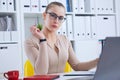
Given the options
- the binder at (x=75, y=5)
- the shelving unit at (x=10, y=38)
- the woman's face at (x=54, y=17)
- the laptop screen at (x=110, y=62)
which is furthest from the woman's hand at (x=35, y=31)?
the binder at (x=75, y=5)

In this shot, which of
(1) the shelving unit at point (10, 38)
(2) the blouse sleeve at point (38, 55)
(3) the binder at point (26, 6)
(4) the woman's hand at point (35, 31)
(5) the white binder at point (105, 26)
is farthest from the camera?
(5) the white binder at point (105, 26)

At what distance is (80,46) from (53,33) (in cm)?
157

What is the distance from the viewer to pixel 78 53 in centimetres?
343

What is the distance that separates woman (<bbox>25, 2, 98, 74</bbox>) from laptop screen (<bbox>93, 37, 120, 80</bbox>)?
74 cm

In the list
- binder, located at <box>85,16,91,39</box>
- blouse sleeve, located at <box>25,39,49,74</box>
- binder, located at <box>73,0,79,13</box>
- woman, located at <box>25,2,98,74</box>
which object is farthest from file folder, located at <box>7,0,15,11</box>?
blouse sleeve, located at <box>25,39,49,74</box>

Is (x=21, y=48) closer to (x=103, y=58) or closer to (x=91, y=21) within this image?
(x=91, y=21)

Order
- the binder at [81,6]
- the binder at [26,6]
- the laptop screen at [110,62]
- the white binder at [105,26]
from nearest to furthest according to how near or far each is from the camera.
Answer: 1. the laptop screen at [110,62]
2. the binder at [26,6]
3. the binder at [81,6]
4. the white binder at [105,26]

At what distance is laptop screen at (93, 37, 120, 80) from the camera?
2.73 ft

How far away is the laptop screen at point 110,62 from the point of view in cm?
83

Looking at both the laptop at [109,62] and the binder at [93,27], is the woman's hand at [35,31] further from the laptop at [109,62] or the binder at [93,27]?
the binder at [93,27]

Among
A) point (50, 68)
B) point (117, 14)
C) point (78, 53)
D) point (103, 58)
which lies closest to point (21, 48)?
point (78, 53)

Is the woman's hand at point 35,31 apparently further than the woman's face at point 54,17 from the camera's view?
No

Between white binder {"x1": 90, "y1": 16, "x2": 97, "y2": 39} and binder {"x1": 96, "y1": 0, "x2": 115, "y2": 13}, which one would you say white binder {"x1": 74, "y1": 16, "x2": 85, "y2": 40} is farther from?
binder {"x1": 96, "y1": 0, "x2": 115, "y2": 13}

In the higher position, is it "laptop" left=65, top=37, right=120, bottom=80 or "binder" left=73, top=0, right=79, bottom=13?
"binder" left=73, top=0, right=79, bottom=13
